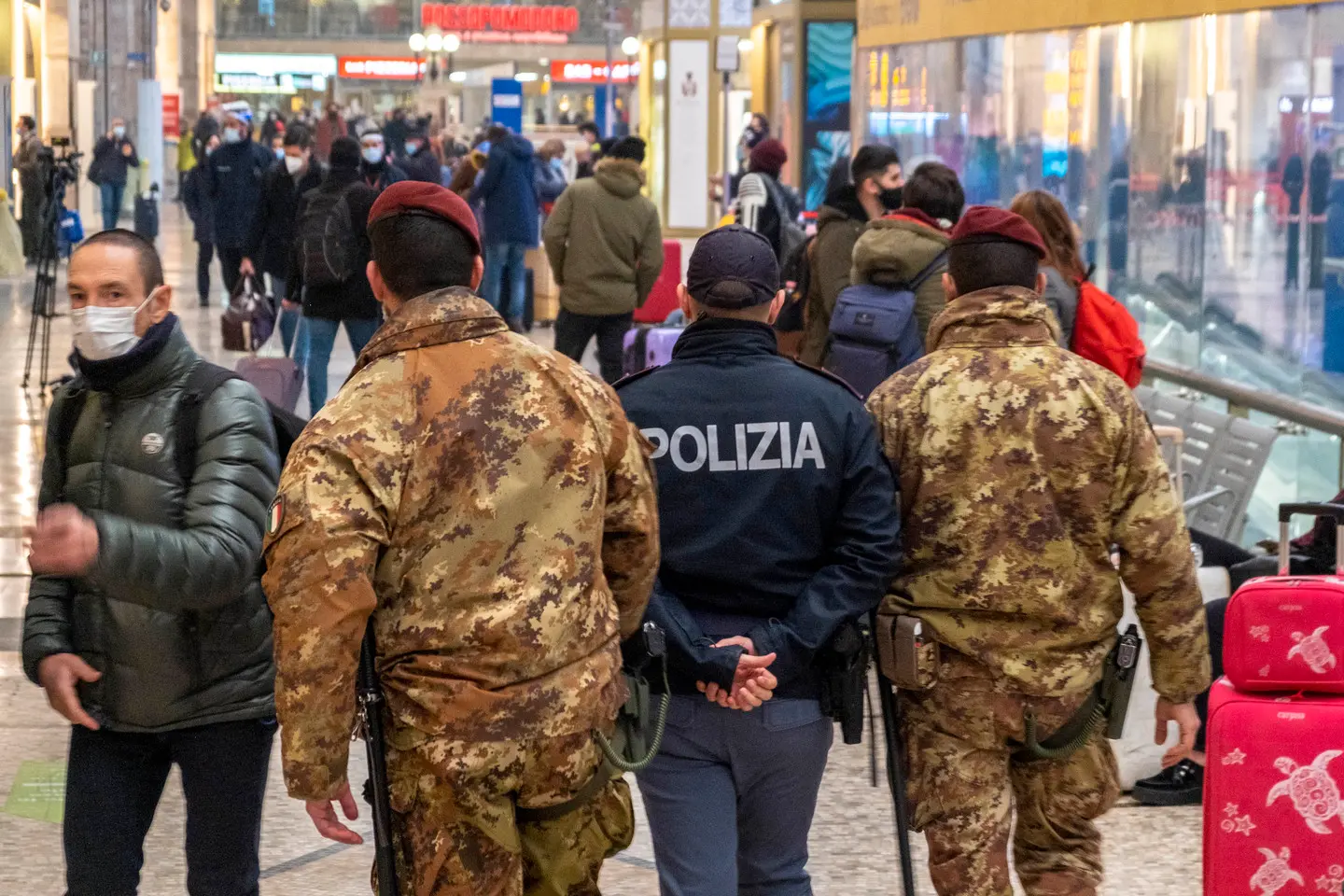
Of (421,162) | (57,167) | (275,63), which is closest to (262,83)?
(275,63)

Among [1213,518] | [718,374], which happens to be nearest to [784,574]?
[718,374]

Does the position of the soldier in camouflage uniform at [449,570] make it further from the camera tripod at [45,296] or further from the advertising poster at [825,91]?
the advertising poster at [825,91]

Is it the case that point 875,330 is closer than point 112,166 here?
Yes

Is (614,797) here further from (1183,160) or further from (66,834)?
(1183,160)

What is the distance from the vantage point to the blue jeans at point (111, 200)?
28.8m

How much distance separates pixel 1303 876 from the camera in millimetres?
4246

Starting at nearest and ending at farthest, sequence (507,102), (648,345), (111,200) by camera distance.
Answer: (648,345) → (111,200) → (507,102)

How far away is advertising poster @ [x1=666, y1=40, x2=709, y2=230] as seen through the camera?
2302cm

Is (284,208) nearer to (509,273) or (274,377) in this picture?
(509,273)

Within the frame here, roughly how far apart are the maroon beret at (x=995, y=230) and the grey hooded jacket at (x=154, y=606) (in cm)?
154

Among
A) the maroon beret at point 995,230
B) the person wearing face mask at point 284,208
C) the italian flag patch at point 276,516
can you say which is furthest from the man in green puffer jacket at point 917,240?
the person wearing face mask at point 284,208

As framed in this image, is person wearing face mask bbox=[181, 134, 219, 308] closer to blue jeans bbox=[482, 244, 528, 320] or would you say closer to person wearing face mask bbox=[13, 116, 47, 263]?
person wearing face mask bbox=[13, 116, 47, 263]

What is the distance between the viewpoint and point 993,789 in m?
3.94

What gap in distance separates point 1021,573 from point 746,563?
59 centimetres
